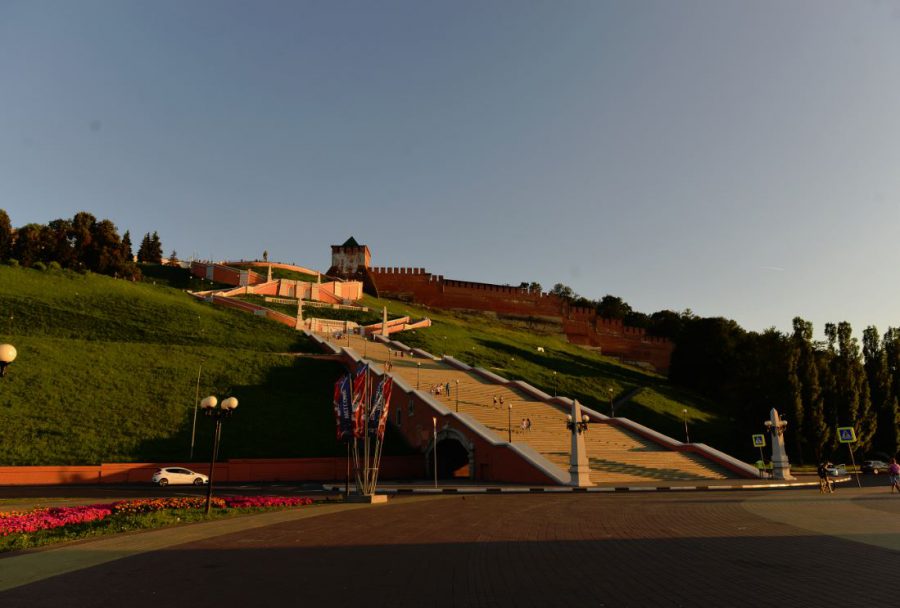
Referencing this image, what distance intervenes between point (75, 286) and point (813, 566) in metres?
63.9

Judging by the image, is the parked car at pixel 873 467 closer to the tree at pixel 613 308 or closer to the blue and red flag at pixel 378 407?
the blue and red flag at pixel 378 407

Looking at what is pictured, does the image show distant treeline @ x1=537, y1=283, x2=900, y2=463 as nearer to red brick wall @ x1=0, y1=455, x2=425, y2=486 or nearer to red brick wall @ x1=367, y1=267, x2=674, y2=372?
red brick wall @ x1=0, y1=455, x2=425, y2=486

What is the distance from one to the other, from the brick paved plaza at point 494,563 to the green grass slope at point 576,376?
3820 cm

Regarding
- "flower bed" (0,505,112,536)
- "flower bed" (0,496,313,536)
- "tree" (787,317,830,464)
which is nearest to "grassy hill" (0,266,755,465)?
"tree" (787,317,830,464)

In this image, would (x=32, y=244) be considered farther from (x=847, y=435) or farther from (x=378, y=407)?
(x=847, y=435)

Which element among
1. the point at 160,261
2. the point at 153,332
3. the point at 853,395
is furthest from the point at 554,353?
the point at 160,261

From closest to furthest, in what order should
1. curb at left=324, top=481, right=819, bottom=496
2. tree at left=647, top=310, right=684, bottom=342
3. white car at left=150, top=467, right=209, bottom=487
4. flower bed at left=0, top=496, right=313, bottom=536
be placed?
flower bed at left=0, top=496, right=313, bottom=536, curb at left=324, top=481, right=819, bottom=496, white car at left=150, top=467, right=209, bottom=487, tree at left=647, top=310, right=684, bottom=342

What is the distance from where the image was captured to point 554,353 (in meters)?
76.2

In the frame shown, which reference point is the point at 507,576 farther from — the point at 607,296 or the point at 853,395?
the point at 607,296

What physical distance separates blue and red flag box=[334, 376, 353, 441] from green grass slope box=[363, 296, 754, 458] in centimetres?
3577

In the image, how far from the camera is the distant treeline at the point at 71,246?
62031 millimetres

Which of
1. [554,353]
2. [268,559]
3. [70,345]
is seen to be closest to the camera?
[268,559]

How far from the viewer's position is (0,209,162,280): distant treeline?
6203 cm

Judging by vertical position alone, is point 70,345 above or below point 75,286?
below
